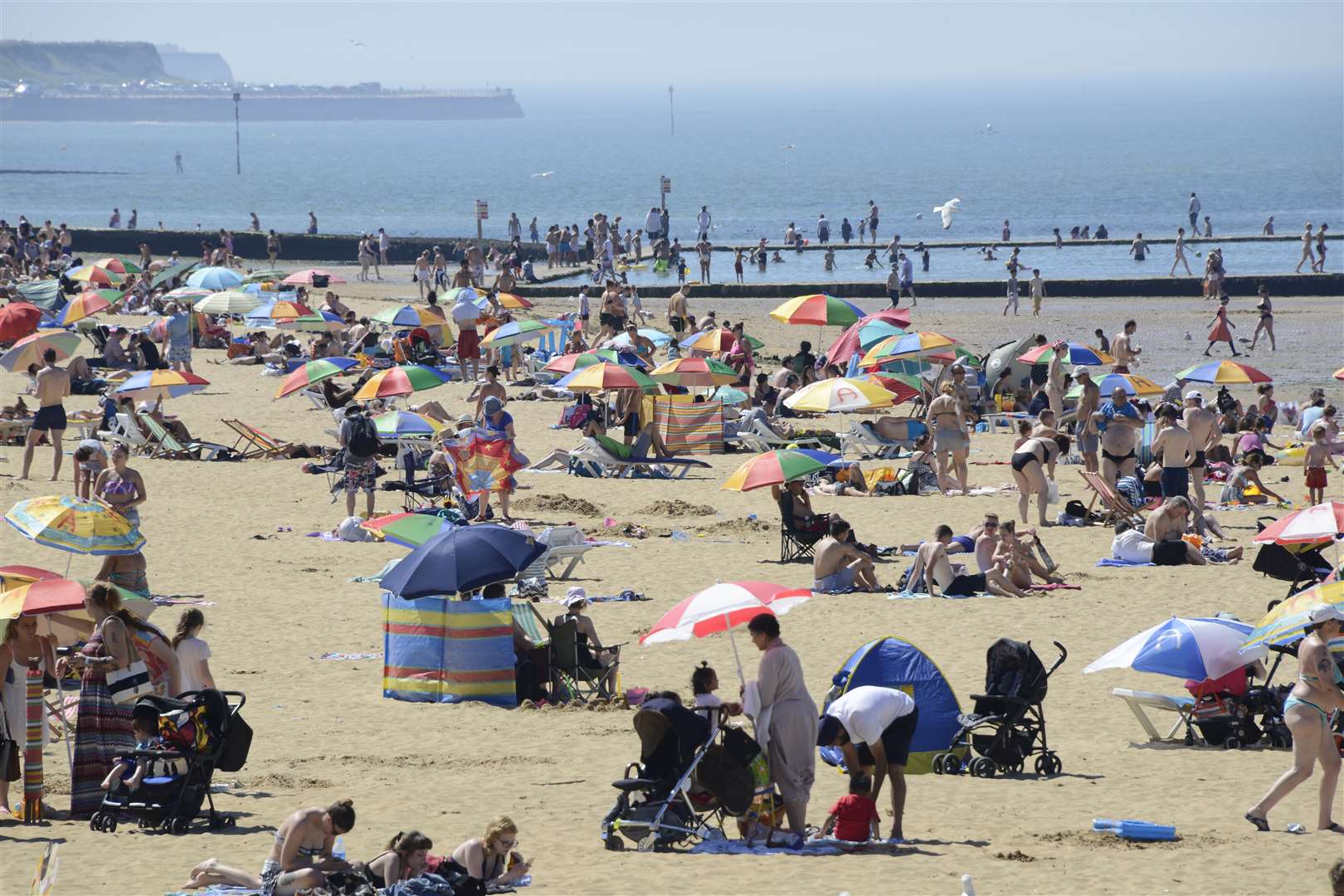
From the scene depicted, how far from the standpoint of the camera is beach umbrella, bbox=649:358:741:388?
64.8ft

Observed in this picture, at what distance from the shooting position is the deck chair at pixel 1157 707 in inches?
364

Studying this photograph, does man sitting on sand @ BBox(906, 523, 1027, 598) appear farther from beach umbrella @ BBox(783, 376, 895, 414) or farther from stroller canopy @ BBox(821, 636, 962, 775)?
beach umbrella @ BBox(783, 376, 895, 414)

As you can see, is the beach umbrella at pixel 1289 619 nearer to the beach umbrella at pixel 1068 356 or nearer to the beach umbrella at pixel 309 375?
the beach umbrella at pixel 1068 356

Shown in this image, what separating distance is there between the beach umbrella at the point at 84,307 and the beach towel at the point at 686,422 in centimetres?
1042

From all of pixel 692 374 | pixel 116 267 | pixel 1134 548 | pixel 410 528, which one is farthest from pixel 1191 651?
pixel 116 267

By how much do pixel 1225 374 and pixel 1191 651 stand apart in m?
12.1

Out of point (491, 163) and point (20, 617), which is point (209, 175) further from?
point (20, 617)

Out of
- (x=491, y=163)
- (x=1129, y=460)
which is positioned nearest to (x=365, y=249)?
(x=1129, y=460)

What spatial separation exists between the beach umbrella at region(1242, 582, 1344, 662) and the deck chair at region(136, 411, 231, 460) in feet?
41.9

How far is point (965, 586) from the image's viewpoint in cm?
1283

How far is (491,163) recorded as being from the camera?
162 meters

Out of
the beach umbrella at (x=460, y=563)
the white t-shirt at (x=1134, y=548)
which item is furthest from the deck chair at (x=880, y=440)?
the beach umbrella at (x=460, y=563)

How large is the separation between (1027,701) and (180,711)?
13.2 ft

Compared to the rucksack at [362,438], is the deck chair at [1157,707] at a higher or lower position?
lower
